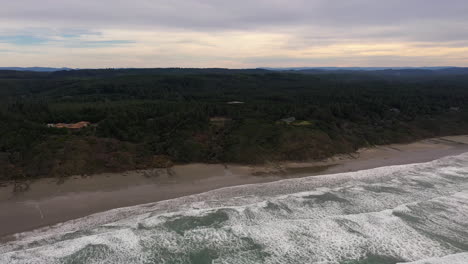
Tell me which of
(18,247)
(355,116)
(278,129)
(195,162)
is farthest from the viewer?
(355,116)

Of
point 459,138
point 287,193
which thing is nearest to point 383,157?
point 287,193

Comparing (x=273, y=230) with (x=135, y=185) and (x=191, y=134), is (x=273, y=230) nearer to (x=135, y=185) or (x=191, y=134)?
(x=135, y=185)

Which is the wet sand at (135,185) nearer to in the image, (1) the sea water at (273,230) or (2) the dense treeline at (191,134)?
(1) the sea water at (273,230)

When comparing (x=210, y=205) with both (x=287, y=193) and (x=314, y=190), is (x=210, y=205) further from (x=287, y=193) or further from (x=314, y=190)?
(x=314, y=190)

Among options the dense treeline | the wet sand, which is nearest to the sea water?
the wet sand

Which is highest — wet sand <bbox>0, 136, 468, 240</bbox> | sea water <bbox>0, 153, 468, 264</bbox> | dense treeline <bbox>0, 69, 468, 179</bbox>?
dense treeline <bbox>0, 69, 468, 179</bbox>

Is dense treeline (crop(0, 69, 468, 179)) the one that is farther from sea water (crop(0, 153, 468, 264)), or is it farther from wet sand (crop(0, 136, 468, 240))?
sea water (crop(0, 153, 468, 264))

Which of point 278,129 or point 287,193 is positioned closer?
point 287,193

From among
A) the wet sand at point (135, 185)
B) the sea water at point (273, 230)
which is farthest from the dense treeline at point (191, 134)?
the sea water at point (273, 230)

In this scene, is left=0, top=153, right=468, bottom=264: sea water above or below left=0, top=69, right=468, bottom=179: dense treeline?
below
